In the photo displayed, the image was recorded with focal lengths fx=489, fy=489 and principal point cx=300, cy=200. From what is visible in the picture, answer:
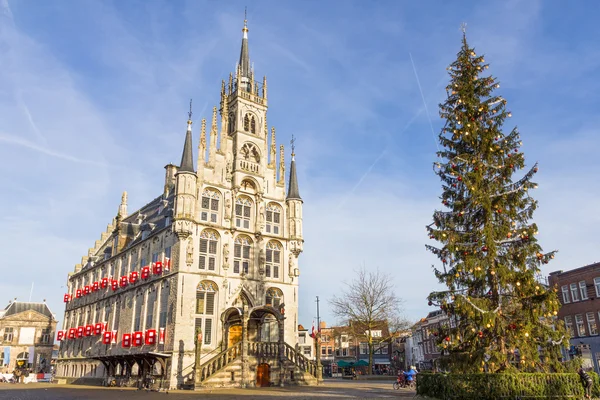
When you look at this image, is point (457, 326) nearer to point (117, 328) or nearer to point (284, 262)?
point (284, 262)

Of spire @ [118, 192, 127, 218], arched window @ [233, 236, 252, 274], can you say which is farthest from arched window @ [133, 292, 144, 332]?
spire @ [118, 192, 127, 218]

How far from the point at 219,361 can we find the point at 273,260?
10.5m

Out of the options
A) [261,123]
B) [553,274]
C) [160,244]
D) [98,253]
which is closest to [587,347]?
[553,274]

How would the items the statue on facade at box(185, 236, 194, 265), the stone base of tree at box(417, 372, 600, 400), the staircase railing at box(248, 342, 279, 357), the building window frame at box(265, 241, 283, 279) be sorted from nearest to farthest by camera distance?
1. the stone base of tree at box(417, 372, 600, 400)
2. the staircase railing at box(248, 342, 279, 357)
3. the statue on facade at box(185, 236, 194, 265)
4. the building window frame at box(265, 241, 283, 279)

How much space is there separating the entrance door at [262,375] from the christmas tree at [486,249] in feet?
59.1

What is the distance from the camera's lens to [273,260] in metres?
42.2

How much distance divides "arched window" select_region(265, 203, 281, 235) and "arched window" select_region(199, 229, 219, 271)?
5409 millimetres

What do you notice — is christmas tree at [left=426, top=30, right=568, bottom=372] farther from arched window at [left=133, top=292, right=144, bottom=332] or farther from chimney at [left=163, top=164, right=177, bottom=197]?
chimney at [left=163, top=164, right=177, bottom=197]

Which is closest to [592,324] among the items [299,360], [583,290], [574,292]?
[583,290]

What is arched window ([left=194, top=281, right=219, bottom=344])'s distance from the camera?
3659 centimetres

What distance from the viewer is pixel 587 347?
43.5 m

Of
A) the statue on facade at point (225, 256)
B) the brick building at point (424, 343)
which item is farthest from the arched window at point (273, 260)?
the brick building at point (424, 343)

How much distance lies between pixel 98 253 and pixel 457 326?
50.6 meters

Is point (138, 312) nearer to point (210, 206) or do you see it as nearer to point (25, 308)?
point (210, 206)
